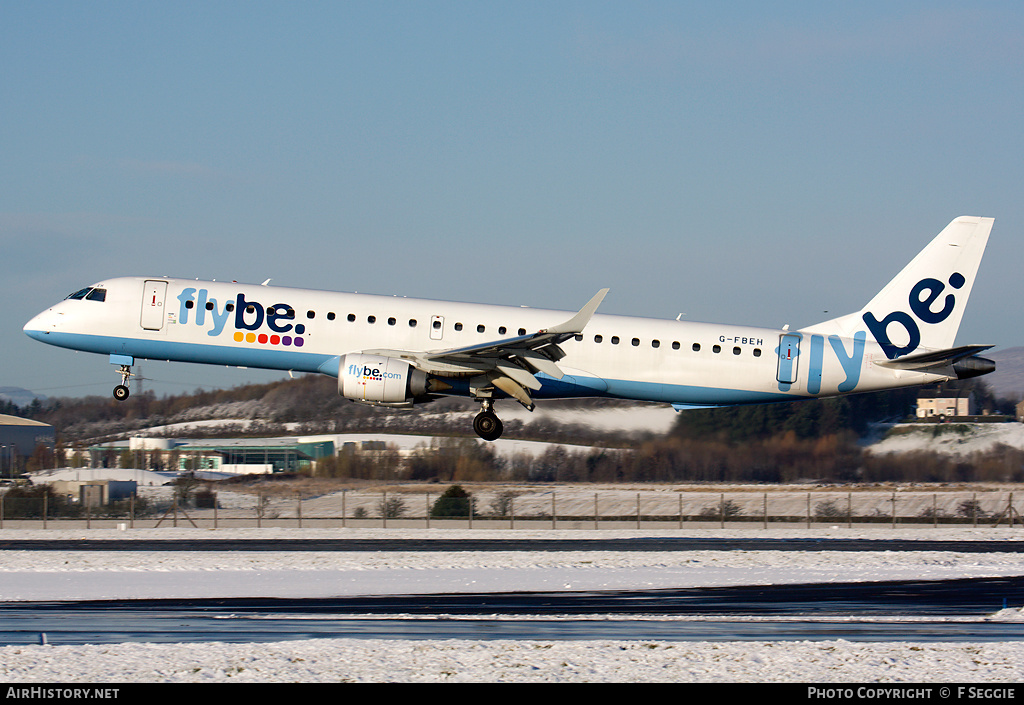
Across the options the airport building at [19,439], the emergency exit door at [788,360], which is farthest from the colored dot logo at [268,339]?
the airport building at [19,439]

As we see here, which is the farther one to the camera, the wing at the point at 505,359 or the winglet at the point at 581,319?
the wing at the point at 505,359

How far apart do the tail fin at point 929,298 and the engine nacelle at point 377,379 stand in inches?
525

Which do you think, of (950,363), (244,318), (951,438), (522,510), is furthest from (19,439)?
(951,438)

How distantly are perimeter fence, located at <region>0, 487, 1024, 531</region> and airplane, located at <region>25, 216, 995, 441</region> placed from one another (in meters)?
12.2

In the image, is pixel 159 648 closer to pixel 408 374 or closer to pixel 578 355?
pixel 408 374

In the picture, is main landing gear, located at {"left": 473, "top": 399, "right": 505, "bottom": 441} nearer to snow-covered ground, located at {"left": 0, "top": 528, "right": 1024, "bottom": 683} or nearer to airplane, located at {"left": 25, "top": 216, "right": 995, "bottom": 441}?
airplane, located at {"left": 25, "top": 216, "right": 995, "bottom": 441}

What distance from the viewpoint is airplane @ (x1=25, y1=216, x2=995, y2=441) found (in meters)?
29.2

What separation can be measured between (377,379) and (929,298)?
713 inches

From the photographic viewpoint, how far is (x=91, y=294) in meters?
30.6

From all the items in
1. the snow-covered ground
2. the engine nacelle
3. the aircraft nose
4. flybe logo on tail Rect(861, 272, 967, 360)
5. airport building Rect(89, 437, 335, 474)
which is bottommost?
the snow-covered ground

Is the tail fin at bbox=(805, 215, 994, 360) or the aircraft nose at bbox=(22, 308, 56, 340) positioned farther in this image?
the tail fin at bbox=(805, 215, 994, 360)

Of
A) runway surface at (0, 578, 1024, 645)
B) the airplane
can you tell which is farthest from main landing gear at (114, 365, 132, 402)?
runway surface at (0, 578, 1024, 645)

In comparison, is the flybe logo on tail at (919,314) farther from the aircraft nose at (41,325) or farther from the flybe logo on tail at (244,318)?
the aircraft nose at (41,325)

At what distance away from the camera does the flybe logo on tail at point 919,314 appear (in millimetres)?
32531
